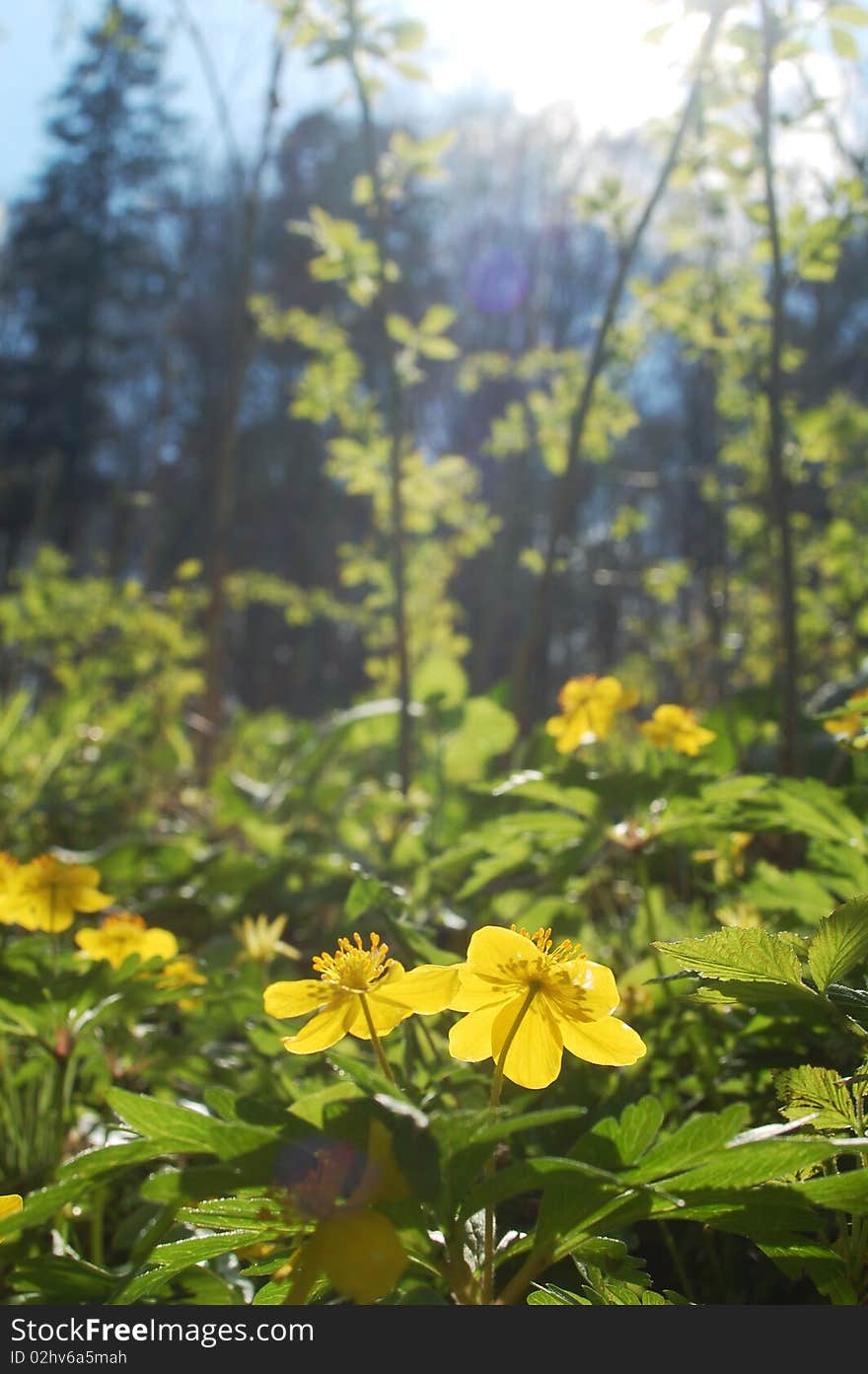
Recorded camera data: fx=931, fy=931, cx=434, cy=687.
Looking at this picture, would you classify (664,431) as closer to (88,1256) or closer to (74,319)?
(74,319)

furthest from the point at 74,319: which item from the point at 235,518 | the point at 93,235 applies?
the point at 235,518

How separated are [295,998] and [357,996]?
6 centimetres

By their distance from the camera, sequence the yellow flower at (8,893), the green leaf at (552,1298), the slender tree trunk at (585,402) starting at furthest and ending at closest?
the slender tree trunk at (585,402)
the yellow flower at (8,893)
the green leaf at (552,1298)

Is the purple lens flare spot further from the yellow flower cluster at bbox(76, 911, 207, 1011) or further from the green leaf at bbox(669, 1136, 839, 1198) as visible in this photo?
the green leaf at bbox(669, 1136, 839, 1198)

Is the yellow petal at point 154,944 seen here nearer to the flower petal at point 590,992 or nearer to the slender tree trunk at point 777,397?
the flower petal at point 590,992

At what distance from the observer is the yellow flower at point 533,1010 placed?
0.63 meters

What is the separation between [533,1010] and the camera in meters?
0.65

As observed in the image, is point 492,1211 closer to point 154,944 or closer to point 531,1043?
point 531,1043

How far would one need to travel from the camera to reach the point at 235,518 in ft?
61.6

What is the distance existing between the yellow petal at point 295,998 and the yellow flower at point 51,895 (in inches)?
20.7

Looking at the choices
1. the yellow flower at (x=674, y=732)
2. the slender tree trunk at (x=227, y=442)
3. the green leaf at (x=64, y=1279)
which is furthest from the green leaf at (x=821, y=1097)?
the slender tree trunk at (x=227, y=442)

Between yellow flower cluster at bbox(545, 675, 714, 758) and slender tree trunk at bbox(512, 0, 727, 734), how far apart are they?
877 millimetres

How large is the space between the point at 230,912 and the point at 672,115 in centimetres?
229

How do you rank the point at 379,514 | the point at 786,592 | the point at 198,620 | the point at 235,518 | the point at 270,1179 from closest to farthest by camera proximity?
the point at 270,1179, the point at 786,592, the point at 379,514, the point at 198,620, the point at 235,518
